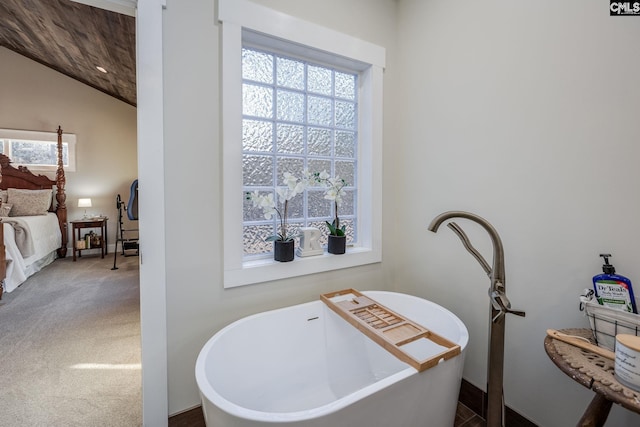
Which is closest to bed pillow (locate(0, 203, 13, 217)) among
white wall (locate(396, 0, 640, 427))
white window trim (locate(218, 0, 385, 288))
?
white window trim (locate(218, 0, 385, 288))

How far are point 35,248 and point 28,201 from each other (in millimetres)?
1233

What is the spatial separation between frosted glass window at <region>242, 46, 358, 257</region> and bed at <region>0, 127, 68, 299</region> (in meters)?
3.47

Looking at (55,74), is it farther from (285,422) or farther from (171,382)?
(285,422)

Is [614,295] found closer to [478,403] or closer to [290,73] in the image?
[478,403]

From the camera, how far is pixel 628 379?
2.58 ft

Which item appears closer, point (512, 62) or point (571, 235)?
point (571, 235)

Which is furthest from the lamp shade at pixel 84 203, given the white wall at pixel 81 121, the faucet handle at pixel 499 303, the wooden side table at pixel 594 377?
the wooden side table at pixel 594 377

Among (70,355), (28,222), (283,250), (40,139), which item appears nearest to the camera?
(283,250)

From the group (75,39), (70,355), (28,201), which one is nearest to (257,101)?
(70,355)

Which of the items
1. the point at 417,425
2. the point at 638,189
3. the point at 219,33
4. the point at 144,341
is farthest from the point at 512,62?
the point at 144,341

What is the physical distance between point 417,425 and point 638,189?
47.2 inches

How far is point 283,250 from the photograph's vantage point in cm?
163

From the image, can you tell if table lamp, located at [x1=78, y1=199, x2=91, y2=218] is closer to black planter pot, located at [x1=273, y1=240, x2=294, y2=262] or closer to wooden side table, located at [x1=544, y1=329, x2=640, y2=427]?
black planter pot, located at [x1=273, y1=240, x2=294, y2=262]

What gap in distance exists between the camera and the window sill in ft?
4.98
